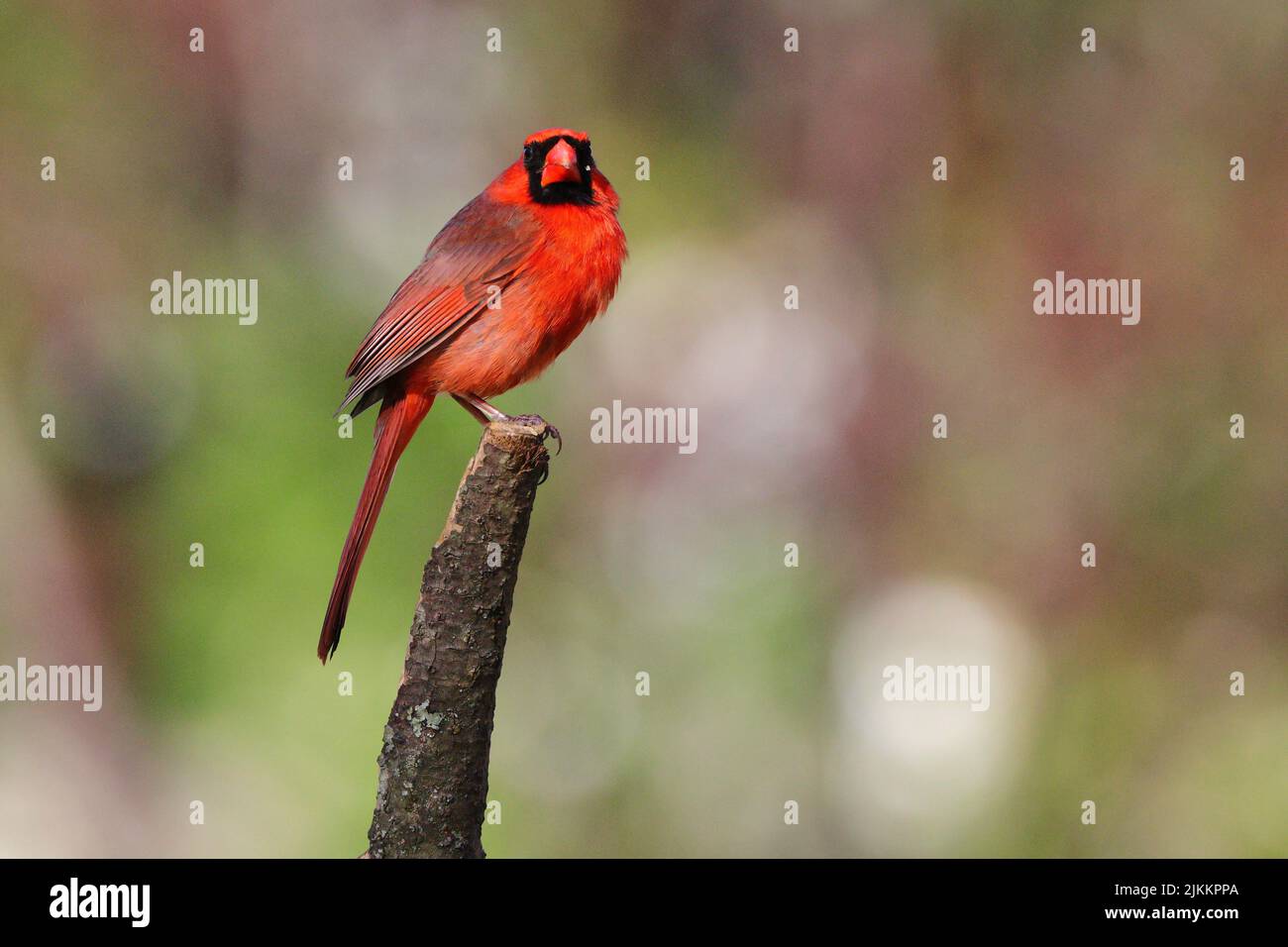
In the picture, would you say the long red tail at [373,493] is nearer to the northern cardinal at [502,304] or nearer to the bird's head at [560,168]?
the northern cardinal at [502,304]

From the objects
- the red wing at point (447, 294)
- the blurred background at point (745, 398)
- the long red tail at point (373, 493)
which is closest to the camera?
the long red tail at point (373, 493)

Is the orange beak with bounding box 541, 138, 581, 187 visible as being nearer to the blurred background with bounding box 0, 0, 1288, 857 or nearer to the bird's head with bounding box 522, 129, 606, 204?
the bird's head with bounding box 522, 129, 606, 204

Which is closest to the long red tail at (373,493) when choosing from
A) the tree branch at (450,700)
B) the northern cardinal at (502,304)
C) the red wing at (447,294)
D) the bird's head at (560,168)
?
the northern cardinal at (502,304)

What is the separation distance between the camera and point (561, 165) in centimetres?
458

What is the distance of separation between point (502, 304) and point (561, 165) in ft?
1.73

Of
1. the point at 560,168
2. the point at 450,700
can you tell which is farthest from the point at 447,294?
the point at 450,700

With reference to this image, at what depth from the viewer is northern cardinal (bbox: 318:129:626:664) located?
450 centimetres

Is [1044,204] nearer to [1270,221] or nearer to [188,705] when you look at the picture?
[1270,221]

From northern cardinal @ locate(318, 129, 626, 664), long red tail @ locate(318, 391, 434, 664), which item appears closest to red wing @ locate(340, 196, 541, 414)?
northern cardinal @ locate(318, 129, 626, 664)

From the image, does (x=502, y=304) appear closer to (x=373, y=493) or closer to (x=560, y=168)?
(x=560, y=168)

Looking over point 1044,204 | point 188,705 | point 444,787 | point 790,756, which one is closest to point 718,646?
point 790,756

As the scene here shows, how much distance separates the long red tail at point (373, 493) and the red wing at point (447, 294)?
110 mm

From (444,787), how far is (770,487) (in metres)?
4.90

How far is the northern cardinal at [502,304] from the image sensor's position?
14.8ft
